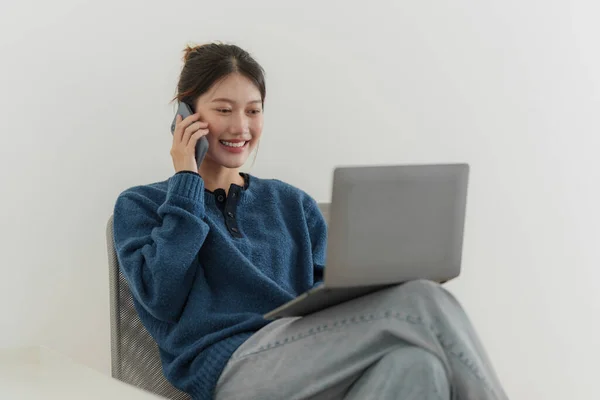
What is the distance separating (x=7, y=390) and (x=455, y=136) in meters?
1.67

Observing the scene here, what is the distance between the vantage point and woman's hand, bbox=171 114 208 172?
1960 mm

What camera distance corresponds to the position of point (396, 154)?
2.84 m

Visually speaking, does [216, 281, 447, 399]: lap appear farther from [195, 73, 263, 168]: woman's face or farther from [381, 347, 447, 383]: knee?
[195, 73, 263, 168]: woman's face

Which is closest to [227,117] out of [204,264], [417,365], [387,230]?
[204,264]

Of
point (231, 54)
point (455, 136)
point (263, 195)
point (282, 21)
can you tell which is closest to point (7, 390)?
point (263, 195)

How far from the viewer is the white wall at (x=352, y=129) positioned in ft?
7.66

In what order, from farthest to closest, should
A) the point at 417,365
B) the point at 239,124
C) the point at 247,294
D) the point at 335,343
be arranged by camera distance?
1. the point at 239,124
2. the point at 247,294
3. the point at 335,343
4. the point at 417,365

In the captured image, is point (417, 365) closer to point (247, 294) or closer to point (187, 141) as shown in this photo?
point (247, 294)

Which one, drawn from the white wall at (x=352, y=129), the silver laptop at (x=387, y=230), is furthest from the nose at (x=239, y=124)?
the silver laptop at (x=387, y=230)

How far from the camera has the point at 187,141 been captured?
6.60ft

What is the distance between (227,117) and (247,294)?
0.43 meters

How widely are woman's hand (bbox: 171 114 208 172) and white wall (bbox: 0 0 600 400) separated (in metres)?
0.45

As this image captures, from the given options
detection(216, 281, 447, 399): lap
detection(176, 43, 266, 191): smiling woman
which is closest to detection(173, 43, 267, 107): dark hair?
detection(176, 43, 266, 191): smiling woman

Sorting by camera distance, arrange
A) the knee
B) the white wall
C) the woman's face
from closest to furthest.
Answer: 1. the knee
2. the woman's face
3. the white wall
